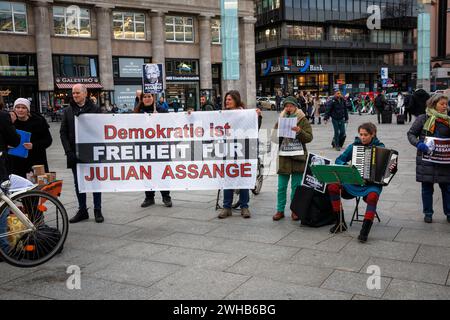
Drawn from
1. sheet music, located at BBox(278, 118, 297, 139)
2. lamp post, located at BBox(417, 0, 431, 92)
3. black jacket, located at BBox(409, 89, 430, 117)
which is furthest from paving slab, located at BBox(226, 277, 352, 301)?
lamp post, located at BBox(417, 0, 431, 92)

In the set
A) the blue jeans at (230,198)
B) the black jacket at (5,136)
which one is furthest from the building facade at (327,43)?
the black jacket at (5,136)

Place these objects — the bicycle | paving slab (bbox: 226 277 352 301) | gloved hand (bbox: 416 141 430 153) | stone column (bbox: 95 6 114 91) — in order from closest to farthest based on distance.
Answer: paving slab (bbox: 226 277 352 301) < the bicycle < gloved hand (bbox: 416 141 430 153) < stone column (bbox: 95 6 114 91)

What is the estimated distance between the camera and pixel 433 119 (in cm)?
689

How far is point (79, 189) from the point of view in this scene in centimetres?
750

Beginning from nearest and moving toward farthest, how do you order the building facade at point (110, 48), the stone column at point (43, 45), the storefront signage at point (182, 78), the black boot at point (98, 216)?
the black boot at point (98, 216), the stone column at point (43, 45), the building facade at point (110, 48), the storefront signage at point (182, 78)

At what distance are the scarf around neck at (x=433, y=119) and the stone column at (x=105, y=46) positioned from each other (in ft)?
130

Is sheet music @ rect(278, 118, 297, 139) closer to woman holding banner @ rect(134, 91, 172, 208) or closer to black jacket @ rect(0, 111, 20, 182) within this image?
woman holding banner @ rect(134, 91, 172, 208)

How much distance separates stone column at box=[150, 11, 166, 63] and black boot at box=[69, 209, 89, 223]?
40.1 metres

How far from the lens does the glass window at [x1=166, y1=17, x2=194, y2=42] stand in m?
47.6

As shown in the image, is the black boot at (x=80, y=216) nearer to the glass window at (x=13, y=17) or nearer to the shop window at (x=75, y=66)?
the glass window at (x=13, y=17)

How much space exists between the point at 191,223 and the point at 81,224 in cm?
171

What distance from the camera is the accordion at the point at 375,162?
6.25m

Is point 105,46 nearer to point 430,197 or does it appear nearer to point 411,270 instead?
point 430,197
